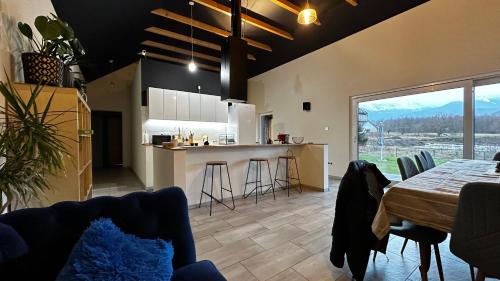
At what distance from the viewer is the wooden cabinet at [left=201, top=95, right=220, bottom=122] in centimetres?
648

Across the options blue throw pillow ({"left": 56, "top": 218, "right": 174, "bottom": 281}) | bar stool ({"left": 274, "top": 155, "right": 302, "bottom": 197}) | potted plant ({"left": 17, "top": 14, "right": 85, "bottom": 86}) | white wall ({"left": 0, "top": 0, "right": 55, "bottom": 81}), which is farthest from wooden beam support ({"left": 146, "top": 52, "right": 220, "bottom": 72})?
blue throw pillow ({"left": 56, "top": 218, "right": 174, "bottom": 281})

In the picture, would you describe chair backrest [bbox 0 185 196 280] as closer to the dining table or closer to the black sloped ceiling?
the dining table

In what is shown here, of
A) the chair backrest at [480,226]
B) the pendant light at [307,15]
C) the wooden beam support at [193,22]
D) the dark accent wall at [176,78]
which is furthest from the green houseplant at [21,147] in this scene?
the dark accent wall at [176,78]

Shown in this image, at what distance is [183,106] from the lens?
6094 millimetres

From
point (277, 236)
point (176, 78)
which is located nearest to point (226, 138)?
point (176, 78)

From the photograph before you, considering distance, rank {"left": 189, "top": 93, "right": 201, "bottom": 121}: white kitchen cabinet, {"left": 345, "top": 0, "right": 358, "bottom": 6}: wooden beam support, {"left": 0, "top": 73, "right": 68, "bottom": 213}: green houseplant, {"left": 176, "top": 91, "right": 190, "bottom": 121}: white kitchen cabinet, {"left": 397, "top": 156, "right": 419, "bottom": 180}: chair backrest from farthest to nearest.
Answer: {"left": 189, "top": 93, "right": 201, "bottom": 121}: white kitchen cabinet
{"left": 176, "top": 91, "right": 190, "bottom": 121}: white kitchen cabinet
{"left": 345, "top": 0, "right": 358, "bottom": 6}: wooden beam support
{"left": 397, "top": 156, "right": 419, "bottom": 180}: chair backrest
{"left": 0, "top": 73, "right": 68, "bottom": 213}: green houseplant

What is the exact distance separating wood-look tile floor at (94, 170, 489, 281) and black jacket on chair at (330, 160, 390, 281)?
0.93 ft

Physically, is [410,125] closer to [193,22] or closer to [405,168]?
[405,168]

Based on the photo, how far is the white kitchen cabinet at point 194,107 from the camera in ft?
20.5

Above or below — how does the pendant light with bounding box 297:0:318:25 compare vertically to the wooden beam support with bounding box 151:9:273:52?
below

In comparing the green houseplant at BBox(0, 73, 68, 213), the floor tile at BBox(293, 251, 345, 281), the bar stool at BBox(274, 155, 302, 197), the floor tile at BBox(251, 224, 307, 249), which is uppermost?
the green houseplant at BBox(0, 73, 68, 213)

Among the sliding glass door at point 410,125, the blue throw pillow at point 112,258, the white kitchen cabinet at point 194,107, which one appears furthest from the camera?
the white kitchen cabinet at point 194,107

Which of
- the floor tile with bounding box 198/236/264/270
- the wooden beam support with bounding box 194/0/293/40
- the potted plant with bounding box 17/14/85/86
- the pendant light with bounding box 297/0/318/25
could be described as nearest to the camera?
the potted plant with bounding box 17/14/85/86

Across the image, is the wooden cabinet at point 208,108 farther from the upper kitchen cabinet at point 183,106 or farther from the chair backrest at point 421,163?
the chair backrest at point 421,163
